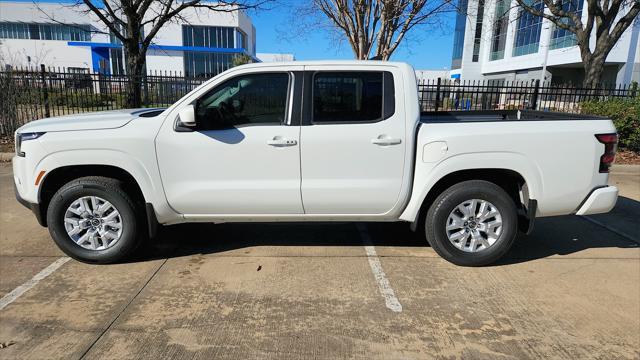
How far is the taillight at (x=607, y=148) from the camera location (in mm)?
3996

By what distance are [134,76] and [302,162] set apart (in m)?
9.26

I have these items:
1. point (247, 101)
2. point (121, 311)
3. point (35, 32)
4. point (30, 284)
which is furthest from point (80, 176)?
point (35, 32)

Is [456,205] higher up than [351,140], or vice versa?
[351,140]

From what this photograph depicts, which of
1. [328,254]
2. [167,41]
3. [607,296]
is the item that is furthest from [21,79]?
[167,41]

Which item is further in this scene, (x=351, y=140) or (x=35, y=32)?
(x=35, y=32)

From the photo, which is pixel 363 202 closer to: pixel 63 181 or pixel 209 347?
pixel 209 347

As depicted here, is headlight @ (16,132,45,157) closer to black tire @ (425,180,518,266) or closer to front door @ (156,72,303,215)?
front door @ (156,72,303,215)

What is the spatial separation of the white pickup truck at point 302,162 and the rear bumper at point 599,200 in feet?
0.04

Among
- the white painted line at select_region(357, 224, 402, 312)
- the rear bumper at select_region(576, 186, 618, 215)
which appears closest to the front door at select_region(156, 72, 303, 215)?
the white painted line at select_region(357, 224, 402, 312)

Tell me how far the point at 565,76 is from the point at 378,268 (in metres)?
50.0

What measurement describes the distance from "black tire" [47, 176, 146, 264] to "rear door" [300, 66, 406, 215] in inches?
63.4

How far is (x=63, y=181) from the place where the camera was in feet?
Result: 13.9

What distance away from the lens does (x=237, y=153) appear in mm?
3973

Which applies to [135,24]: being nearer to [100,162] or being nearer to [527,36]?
[100,162]
